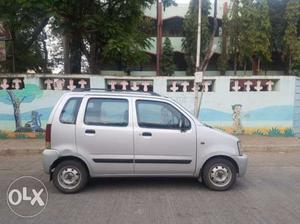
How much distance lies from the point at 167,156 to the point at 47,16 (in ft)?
24.2

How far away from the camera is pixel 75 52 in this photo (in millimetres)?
15766

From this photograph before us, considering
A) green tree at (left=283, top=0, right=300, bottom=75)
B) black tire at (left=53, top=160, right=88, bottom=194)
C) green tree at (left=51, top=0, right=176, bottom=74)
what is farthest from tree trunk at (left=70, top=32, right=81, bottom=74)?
green tree at (left=283, top=0, right=300, bottom=75)

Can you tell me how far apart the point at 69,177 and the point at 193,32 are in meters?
22.3

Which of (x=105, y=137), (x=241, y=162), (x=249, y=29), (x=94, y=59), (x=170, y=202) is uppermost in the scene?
(x=249, y=29)

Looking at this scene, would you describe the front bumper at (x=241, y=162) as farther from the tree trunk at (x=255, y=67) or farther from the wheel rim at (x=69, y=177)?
the tree trunk at (x=255, y=67)

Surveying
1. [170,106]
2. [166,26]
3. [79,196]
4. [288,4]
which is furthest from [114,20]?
[166,26]

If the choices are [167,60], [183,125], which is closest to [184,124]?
[183,125]

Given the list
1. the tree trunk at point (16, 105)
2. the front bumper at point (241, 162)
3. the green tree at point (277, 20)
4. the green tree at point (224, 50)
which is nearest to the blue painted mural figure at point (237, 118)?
the front bumper at point (241, 162)

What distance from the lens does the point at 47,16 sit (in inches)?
464

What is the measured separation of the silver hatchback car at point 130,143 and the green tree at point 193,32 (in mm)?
20805

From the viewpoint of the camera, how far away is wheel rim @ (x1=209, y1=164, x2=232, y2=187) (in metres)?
6.62

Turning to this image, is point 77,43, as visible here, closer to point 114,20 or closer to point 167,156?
point 114,20

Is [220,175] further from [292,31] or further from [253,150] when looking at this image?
[292,31]

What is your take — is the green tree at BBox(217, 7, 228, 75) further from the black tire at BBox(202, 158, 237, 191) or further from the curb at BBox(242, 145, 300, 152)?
the black tire at BBox(202, 158, 237, 191)
